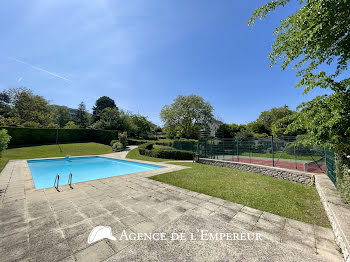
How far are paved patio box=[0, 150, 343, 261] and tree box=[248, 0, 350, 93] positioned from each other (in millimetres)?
3123

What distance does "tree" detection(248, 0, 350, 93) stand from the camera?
2628mm

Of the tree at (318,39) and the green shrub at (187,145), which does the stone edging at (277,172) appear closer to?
the tree at (318,39)

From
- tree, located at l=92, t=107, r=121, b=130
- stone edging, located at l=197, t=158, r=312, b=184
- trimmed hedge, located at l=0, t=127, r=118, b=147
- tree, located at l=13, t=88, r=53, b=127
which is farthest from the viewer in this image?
tree, located at l=92, t=107, r=121, b=130

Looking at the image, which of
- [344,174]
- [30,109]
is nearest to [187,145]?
[344,174]

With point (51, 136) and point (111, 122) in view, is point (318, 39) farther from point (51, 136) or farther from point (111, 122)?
point (111, 122)

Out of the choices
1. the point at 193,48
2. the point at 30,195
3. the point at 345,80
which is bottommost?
the point at 30,195

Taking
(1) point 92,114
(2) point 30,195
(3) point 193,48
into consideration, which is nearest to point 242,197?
(2) point 30,195

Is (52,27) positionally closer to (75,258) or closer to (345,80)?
(75,258)

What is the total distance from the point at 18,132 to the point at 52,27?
1888 centimetres

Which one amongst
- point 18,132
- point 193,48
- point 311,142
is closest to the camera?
point 311,142

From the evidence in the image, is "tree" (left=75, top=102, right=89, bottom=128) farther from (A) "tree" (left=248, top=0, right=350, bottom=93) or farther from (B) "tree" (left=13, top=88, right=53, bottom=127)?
(A) "tree" (left=248, top=0, right=350, bottom=93)

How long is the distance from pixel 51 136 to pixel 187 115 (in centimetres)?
2360

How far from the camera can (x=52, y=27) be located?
830cm

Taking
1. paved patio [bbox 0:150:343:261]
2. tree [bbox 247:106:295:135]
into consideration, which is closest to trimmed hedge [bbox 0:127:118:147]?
paved patio [bbox 0:150:343:261]
